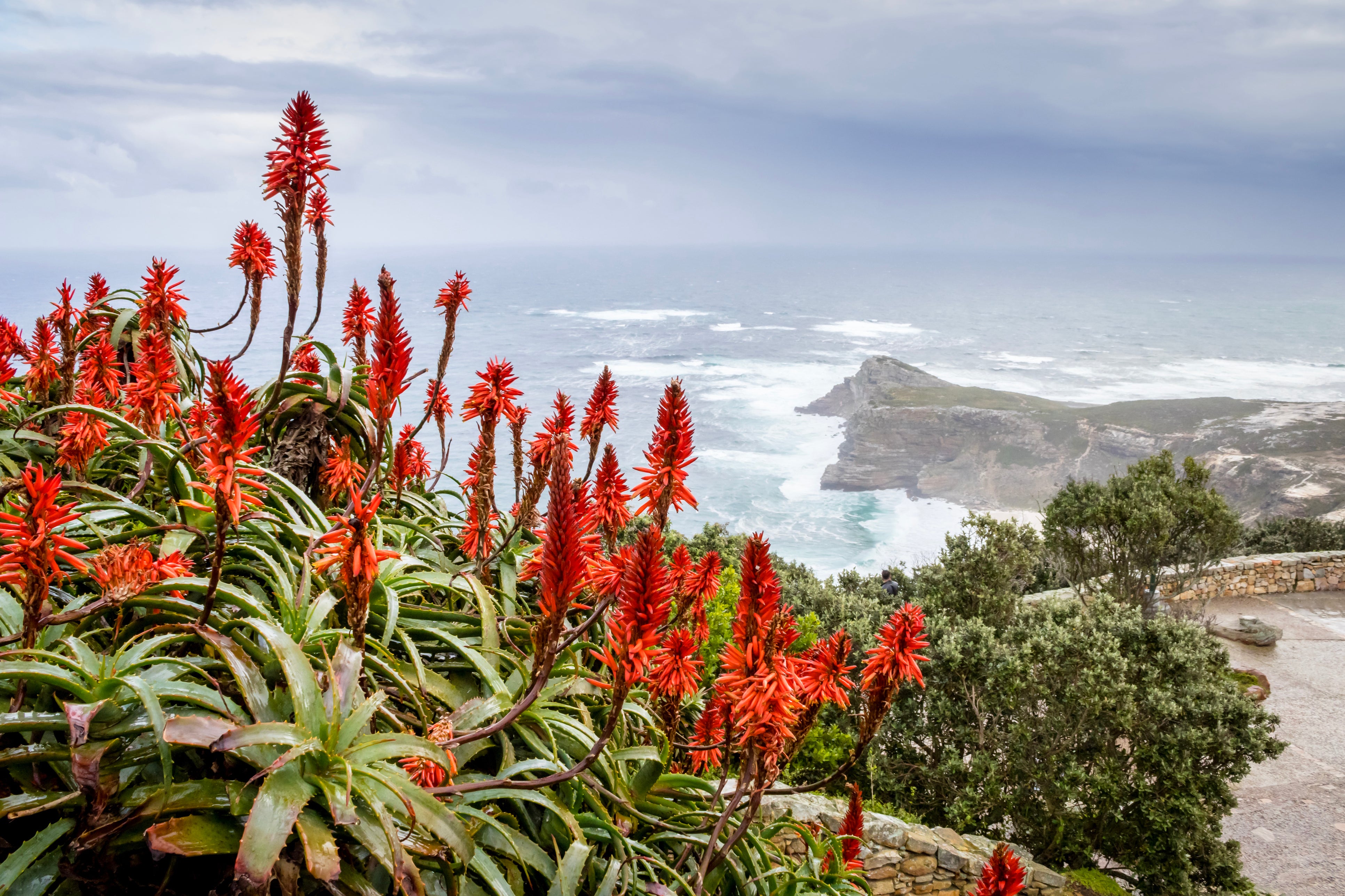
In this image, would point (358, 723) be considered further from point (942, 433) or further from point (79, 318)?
point (942, 433)

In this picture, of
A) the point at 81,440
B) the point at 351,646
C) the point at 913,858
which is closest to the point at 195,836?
the point at 351,646

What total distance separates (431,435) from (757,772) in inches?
1267

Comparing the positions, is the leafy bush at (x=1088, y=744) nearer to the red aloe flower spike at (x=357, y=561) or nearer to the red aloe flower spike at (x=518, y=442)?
the red aloe flower spike at (x=518, y=442)

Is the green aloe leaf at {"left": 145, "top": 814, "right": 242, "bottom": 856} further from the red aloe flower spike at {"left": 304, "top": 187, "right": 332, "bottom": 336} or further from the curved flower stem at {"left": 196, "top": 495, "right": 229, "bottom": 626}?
the red aloe flower spike at {"left": 304, "top": 187, "right": 332, "bottom": 336}

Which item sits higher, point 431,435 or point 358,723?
point 358,723

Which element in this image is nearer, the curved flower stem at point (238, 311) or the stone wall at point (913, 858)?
the curved flower stem at point (238, 311)

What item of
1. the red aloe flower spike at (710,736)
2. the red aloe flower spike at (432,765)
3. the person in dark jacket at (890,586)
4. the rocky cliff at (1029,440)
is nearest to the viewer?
the red aloe flower spike at (432,765)

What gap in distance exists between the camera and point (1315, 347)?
13038cm

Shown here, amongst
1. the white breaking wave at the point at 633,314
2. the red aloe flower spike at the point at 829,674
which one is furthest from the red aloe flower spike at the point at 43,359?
the white breaking wave at the point at 633,314

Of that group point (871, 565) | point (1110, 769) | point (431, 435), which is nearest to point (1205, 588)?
point (1110, 769)

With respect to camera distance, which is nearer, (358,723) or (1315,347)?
(358,723)

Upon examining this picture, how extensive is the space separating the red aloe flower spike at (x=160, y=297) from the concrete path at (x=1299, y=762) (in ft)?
38.4

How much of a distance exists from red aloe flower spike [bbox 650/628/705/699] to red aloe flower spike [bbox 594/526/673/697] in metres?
0.50

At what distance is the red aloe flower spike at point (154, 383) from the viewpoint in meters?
2.90
